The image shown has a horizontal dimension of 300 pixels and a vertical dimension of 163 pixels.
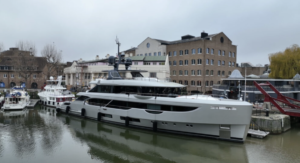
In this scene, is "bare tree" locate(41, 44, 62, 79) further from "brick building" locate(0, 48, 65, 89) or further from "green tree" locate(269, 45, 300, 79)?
"green tree" locate(269, 45, 300, 79)

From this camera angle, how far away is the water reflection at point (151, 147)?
36.5 feet

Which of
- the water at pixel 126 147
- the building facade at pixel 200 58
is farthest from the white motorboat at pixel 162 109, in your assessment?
the building facade at pixel 200 58

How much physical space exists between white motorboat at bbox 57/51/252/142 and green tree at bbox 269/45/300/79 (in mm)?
23778

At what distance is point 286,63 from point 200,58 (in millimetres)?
13621

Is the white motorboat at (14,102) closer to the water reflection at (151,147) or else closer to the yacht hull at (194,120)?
the water reflection at (151,147)

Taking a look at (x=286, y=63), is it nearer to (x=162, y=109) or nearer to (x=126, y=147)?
(x=162, y=109)

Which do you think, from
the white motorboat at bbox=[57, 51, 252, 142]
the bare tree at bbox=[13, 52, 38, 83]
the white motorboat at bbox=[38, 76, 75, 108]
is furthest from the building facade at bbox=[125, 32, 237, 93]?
the bare tree at bbox=[13, 52, 38, 83]

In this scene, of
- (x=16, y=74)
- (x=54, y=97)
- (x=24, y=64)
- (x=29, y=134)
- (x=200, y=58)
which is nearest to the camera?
(x=29, y=134)

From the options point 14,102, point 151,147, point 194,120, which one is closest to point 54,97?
point 14,102

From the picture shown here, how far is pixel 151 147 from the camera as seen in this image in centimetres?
1286

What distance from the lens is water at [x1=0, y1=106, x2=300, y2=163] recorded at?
10992 mm

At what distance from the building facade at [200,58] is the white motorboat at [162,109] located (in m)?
19.8

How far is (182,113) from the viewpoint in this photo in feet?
44.9

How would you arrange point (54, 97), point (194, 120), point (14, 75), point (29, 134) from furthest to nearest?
point (14, 75) < point (54, 97) < point (29, 134) < point (194, 120)
